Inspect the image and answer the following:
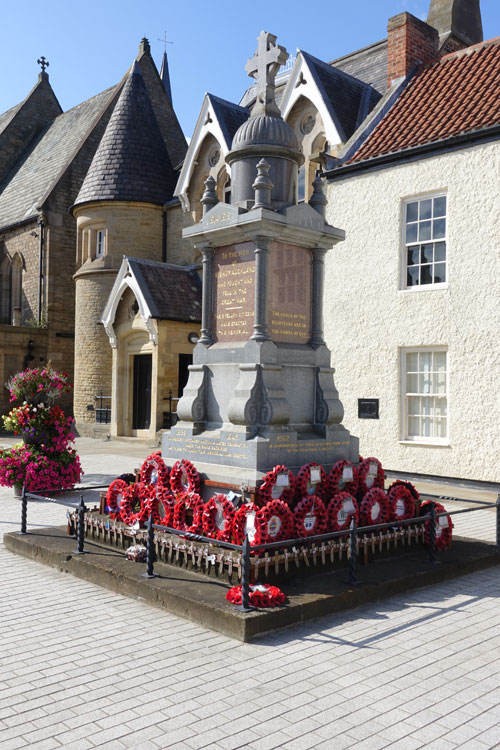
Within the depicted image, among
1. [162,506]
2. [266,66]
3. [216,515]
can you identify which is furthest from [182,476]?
[266,66]

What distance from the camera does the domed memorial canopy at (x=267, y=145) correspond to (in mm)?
8297

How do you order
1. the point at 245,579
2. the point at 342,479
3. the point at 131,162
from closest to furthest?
the point at 245,579 → the point at 342,479 → the point at 131,162

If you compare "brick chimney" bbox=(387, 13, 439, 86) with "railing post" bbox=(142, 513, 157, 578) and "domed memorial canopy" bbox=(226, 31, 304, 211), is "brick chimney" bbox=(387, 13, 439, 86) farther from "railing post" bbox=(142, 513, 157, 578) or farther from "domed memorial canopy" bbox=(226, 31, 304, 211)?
"railing post" bbox=(142, 513, 157, 578)

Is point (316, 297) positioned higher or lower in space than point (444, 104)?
lower

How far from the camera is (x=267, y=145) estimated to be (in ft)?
27.1

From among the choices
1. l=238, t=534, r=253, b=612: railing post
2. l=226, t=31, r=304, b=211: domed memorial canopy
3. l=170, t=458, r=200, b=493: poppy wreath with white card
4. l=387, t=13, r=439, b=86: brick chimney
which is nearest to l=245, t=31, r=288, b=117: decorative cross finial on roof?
l=226, t=31, r=304, b=211: domed memorial canopy

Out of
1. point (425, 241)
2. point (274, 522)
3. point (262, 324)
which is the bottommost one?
point (274, 522)

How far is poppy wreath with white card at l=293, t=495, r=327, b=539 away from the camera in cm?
688

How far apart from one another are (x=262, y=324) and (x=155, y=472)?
2.21 metres

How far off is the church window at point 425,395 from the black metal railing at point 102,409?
1451cm

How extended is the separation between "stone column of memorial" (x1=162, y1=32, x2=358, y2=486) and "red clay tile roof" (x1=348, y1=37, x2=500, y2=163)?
7004mm

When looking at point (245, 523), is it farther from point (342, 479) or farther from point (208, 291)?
point (208, 291)

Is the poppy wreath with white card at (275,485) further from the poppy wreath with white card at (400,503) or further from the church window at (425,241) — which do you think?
the church window at (425,241)

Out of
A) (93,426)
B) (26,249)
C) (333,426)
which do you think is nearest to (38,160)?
(26,249)
